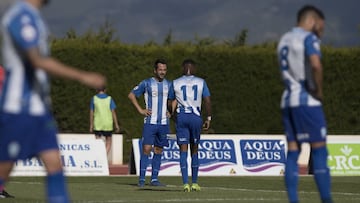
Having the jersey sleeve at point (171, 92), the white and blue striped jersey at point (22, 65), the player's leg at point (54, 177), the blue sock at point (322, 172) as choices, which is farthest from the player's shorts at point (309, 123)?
the jersey sleeve at point (171, 92)

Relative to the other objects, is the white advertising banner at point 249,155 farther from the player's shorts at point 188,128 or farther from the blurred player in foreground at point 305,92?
Result: the blurred player in foreground at point 305,92

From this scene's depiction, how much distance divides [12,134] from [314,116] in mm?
4163

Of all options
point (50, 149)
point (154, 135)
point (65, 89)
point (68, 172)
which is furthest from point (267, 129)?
point (50, 149)

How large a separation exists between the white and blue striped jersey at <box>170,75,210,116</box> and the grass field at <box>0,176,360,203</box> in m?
1.39

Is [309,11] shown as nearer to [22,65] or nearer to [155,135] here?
[22,65]

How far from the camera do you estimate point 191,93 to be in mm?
18469

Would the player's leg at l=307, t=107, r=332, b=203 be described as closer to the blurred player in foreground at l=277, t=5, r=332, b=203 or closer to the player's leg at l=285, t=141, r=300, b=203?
the blurred player in foreground at l=277, t=5, r=332, b=203

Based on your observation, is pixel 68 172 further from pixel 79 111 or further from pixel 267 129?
pixel 267 129

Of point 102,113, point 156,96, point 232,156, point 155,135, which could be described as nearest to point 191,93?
point 156,96

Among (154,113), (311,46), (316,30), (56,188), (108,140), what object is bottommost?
(108,140)

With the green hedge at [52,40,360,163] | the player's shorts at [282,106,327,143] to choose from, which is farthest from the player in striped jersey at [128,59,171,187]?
the green hedge at [52,40,360,163]

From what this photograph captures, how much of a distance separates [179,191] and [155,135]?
2.14m

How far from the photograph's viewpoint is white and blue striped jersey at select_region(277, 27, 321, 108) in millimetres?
11367

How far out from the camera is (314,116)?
11.5 meters
